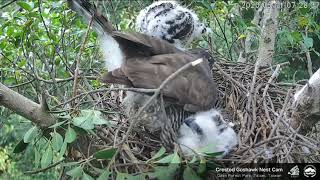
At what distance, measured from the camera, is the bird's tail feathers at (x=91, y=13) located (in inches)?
109

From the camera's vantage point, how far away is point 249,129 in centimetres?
265

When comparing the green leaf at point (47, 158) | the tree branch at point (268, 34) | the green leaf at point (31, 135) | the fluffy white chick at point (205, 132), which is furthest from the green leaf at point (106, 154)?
the tree branch at point (268, 34)

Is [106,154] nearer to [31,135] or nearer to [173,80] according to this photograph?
[31,135]

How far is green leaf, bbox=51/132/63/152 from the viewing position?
7.09ft

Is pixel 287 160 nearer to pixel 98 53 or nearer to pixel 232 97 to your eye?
pixel 232 97

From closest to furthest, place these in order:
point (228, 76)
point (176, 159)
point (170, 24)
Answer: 1. point (176, 159)
2. point (228, 76)
3. point (170, 24)

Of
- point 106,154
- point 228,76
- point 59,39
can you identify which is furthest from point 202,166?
point 59,39

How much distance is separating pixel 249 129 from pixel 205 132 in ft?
0.87

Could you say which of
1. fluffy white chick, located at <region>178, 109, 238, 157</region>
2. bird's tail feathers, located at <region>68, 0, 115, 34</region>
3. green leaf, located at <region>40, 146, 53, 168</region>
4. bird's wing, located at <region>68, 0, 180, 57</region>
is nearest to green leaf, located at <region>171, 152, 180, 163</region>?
fluffy white chick, located at <region>178, 109, 238, 157</region>

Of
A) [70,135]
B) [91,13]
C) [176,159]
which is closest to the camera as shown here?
[176,159]

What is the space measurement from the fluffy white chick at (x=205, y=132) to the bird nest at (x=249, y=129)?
0.20 feet

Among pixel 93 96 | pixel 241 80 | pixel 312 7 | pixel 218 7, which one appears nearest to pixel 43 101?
pixel 93 96

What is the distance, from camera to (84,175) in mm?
2090

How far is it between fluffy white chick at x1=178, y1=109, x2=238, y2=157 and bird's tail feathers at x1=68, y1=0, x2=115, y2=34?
0.70 meters
